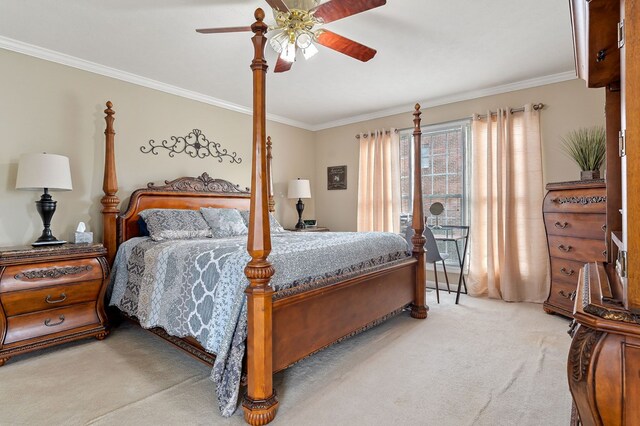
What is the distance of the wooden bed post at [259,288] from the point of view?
5.61 ft

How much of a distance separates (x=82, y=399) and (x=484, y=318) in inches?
130

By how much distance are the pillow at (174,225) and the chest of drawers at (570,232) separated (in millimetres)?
3450

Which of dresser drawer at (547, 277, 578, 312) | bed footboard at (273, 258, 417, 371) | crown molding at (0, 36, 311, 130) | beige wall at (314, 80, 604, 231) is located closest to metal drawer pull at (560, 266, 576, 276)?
dresser drawer at (547, 277, 578, 312)

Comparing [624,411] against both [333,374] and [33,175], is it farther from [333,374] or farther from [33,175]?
[33,175]

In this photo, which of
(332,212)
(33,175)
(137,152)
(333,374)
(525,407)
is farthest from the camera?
(332,212)

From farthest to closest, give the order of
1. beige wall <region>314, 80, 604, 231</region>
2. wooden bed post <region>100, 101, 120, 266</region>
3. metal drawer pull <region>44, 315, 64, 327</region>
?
beige wall <region>314, 80, 604, 231</region> → wooden bed post <region>100, 101, 120, 266</region> → metal drawer pull <region>44, 315, 64, 327</region>

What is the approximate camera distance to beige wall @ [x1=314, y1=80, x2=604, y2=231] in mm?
3561

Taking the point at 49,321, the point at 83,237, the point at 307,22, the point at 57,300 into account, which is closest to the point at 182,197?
the point at 83,237

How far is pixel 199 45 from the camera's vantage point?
291cm

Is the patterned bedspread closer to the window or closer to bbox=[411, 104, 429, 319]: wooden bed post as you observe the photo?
bbox=[411, 104, 429, 319]: wooden bed post

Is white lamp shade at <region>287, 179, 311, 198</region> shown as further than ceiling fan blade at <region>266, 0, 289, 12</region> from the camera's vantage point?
Yes

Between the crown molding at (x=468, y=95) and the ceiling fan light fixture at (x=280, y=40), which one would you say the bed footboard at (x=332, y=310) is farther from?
the crown molding at (x=468, y=95)

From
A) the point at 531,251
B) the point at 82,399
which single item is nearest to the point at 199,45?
the point at 82,399

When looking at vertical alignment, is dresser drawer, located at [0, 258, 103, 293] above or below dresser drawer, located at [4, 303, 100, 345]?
above
